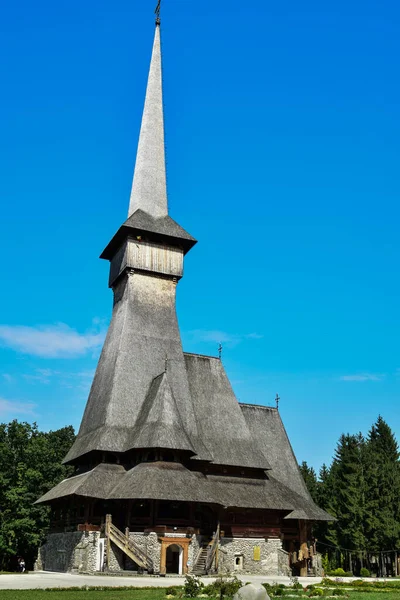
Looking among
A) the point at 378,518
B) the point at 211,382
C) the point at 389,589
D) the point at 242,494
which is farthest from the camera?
the point at 378,518

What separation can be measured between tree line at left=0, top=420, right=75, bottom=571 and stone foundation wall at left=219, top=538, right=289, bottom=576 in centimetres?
1961

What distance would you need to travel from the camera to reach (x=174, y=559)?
31609mm

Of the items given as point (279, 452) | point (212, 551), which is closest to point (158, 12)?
point (279, 452)

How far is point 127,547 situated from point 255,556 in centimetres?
864

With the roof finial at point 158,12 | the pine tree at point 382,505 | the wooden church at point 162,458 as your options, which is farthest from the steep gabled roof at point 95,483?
the roof finial at point 158,12

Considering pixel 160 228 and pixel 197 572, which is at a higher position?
pixel 160 228

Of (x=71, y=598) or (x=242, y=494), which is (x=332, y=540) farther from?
(x=71, y=598)

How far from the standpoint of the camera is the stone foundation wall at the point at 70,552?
2983cm

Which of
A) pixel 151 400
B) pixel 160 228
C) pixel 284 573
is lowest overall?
pixel 284 573

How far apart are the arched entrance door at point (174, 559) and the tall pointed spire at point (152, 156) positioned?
23.0 metres

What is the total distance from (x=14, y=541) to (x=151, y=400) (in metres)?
22.5

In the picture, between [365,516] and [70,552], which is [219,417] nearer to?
[70,552]

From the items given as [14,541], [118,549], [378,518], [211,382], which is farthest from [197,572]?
[14,541]

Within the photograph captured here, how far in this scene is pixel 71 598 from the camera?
662 inches
